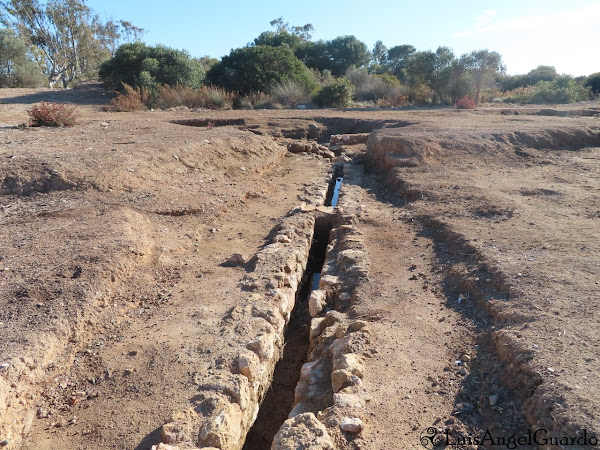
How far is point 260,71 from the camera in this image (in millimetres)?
19625

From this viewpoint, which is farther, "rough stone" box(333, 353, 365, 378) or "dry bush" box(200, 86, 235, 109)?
"dry bush" box(200, 86, 235, 109)

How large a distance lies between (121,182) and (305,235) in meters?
A: 2.92

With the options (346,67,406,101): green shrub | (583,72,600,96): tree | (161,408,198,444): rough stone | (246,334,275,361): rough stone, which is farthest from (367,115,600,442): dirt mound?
(583,72,600,96): tree

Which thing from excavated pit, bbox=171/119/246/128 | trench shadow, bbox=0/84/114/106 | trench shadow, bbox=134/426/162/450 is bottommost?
trench shadow, bbox=134/426/162/450

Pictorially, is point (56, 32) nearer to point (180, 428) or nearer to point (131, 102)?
point (131, 102)

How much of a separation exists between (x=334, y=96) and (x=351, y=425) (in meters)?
15.9

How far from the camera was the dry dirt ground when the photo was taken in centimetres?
295

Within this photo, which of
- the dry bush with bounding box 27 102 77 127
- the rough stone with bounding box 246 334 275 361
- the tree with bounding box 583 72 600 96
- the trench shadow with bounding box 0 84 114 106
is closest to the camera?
the rough stone with bounding box 246 334 275 361

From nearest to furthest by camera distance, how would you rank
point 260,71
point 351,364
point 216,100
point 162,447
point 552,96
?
point 162,447 → point 351,364 → point 216,100 → point 552,96 → point 260,71

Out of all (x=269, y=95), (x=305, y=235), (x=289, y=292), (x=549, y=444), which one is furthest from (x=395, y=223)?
(x=269, y=95)

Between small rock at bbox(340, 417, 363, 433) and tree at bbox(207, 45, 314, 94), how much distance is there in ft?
57.8

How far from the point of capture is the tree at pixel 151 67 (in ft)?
60.8

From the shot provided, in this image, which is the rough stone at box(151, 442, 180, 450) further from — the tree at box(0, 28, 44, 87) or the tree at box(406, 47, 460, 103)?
the tree at box(0, 28, 44, 87)

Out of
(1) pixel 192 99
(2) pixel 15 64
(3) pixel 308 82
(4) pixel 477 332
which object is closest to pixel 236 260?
(4) pixel 477 332
